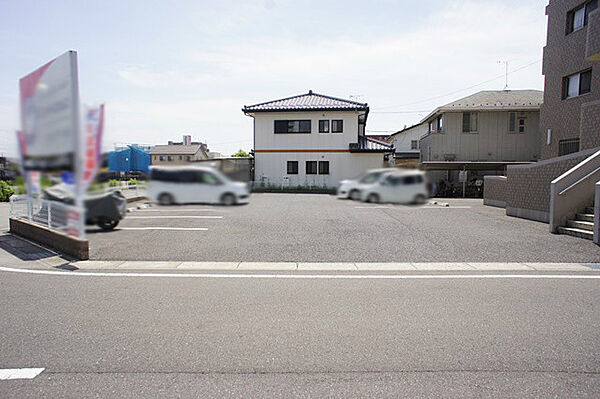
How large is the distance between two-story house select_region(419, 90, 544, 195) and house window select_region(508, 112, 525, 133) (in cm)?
5

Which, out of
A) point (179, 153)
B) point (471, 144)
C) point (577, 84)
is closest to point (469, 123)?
point (471, 144)

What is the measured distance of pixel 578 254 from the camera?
29.6 metres

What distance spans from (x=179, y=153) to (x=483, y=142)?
423cm

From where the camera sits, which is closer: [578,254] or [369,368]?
[369,368]

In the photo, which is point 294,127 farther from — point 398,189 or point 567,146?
point 567,146

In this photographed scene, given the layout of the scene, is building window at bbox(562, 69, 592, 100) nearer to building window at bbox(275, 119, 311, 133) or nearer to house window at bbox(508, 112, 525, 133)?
house window at bbox(508, 112, 525, 133)

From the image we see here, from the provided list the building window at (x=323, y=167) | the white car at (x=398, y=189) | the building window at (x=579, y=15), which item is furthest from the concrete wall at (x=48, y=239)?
the building window at (x=579, y=15)

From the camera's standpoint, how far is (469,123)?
15.8 feet

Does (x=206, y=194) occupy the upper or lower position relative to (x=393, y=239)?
upper

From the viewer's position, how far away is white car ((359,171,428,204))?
74.9 inches

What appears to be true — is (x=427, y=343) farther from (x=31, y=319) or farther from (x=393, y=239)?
(x=31, y=319)

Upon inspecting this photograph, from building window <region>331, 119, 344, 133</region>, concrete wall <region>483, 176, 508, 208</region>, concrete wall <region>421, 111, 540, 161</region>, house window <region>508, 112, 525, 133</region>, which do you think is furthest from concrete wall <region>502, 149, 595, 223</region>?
building window <region>331, 119, 344, 133</region>

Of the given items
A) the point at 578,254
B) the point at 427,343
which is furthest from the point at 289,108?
the point at 578,254

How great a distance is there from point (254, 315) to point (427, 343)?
36.5 feet
